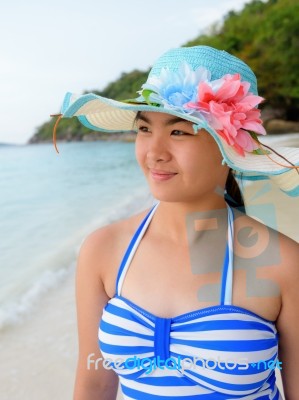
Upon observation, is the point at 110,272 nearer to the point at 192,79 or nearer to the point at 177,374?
the point at 177,374

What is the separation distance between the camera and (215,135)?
117 centimetres

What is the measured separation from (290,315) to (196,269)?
30 centimetres

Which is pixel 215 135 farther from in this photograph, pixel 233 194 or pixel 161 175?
pixel 233 194

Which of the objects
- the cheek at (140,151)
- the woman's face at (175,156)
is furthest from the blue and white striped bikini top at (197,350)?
the cheek at (140,151)

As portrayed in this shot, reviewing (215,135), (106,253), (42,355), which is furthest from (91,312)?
(42,355)

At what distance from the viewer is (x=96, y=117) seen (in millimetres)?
1512

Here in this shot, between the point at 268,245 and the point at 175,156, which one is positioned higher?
the point at 175,156

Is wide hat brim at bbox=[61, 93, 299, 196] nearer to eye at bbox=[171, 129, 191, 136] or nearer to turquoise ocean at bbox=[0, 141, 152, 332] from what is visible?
eye at bbox=[171, 129, 191, 136]

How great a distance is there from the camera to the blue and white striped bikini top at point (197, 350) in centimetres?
123

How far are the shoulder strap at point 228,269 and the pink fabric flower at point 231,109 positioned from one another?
0.82 ft

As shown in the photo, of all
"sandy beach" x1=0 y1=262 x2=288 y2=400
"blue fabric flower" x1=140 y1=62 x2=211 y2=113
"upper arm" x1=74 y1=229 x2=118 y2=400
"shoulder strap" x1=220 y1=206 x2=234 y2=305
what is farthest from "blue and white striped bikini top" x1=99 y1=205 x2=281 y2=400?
"sandy beach" x1=0 y1=262 x2=288 y2=400

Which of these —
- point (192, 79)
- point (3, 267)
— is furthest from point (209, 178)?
point (3, 267)

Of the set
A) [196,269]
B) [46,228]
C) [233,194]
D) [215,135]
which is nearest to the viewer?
[215,135]

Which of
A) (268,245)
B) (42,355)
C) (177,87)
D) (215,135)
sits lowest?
(42,355)
